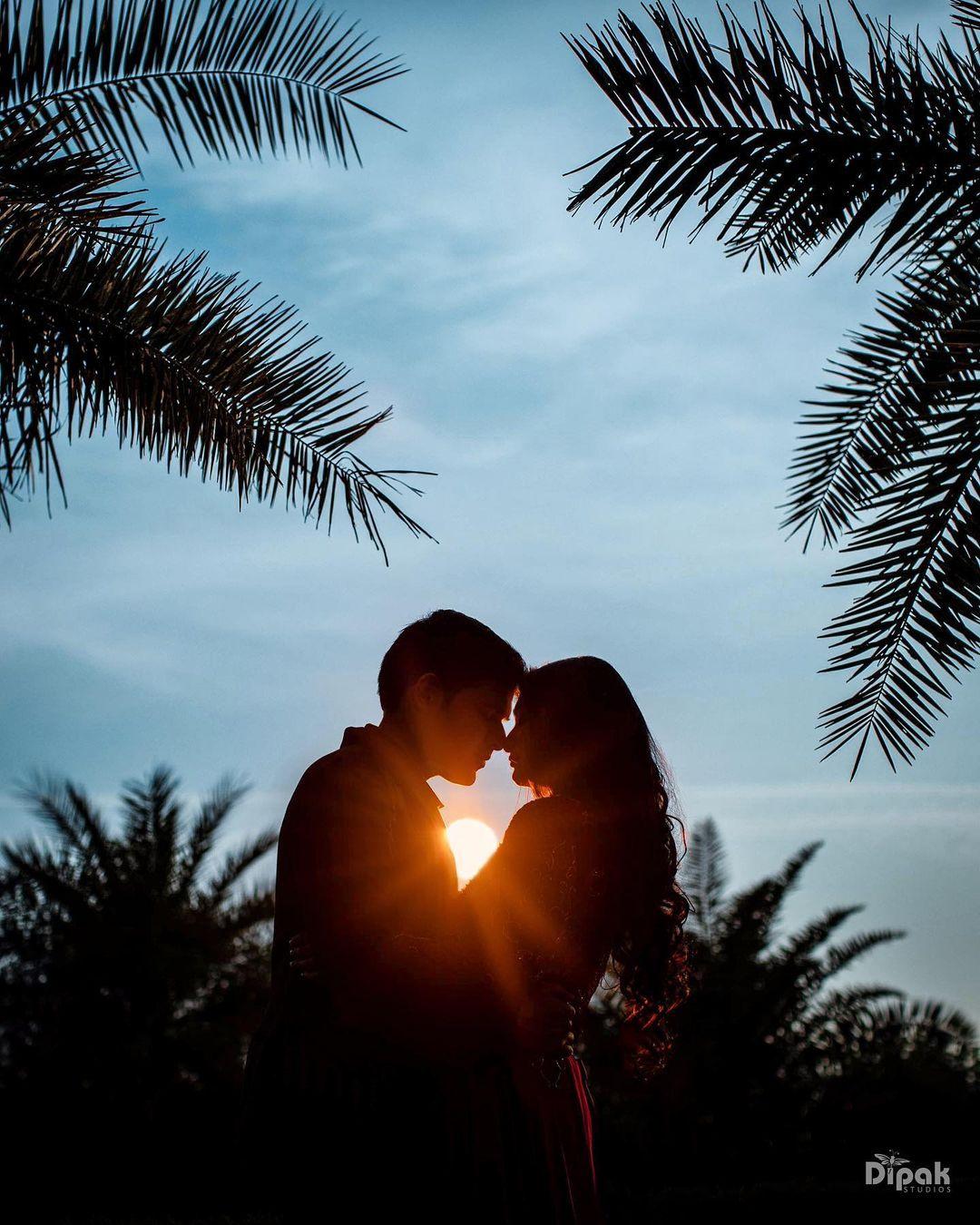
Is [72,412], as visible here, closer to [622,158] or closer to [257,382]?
[257,382]

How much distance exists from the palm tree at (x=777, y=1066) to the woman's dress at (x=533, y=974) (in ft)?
31.1

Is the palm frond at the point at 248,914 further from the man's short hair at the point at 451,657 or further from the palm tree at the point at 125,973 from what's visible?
the man's short hair at the point at 451,657

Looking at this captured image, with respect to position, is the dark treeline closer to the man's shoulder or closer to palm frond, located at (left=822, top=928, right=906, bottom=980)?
palm frond, located at (left=822, top=928, right=906, bottom=980)

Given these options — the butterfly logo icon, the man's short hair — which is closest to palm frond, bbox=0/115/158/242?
the man's short hair

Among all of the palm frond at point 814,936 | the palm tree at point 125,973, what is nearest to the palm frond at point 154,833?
the palm tree at point 125,973

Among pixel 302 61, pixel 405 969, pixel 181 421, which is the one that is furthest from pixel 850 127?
pixel 405 969

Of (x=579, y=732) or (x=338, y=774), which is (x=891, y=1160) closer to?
(x=579, y=732)

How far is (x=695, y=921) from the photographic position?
1468 centimetres

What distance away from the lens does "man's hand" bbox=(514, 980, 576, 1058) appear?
8.42 ft

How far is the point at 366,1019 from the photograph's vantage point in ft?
8.27

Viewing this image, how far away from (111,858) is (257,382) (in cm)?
1098

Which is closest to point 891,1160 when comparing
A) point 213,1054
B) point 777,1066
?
point 777,1066

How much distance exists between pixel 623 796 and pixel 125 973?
1100cm

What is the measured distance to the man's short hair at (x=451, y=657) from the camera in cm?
309
